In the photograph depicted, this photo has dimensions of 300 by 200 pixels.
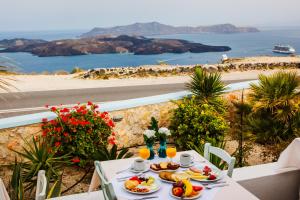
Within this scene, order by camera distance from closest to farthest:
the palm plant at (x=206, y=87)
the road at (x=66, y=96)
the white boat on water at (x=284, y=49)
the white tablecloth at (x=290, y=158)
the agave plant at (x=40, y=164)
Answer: the white tablecloth at (x=290, y=158) < the agave plant at (x=40, y=164) < the palm plant at (x=206, y=87) < the road at (x=66, y=96) < the white boat on water at (x=284, y=49)

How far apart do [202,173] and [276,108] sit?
524 centimetres

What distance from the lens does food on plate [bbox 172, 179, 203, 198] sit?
3.53m

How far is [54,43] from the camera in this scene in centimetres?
11100

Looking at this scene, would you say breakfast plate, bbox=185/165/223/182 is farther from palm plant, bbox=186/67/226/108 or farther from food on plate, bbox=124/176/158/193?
palm plant, bbox=186/67/226/108

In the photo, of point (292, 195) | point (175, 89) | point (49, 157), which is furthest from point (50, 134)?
point (175, 89)

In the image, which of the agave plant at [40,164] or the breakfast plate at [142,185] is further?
the agave plant at [40,164]

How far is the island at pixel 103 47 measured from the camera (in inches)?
4050

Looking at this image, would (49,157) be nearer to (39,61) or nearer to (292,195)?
(292,195)

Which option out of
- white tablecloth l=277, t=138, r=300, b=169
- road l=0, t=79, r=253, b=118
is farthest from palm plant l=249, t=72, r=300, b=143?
road l=0, t=79, r=253, b=118

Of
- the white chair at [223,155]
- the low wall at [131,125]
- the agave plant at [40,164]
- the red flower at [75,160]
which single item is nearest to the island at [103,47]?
the low wall at [131,125]

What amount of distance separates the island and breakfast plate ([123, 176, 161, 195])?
97.6 meters

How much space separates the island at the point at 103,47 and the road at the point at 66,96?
83.3 meters

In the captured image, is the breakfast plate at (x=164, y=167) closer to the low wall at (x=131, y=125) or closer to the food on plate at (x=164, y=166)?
the food on plate at (x=164, y=166)

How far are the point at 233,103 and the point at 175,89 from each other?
351 inches
